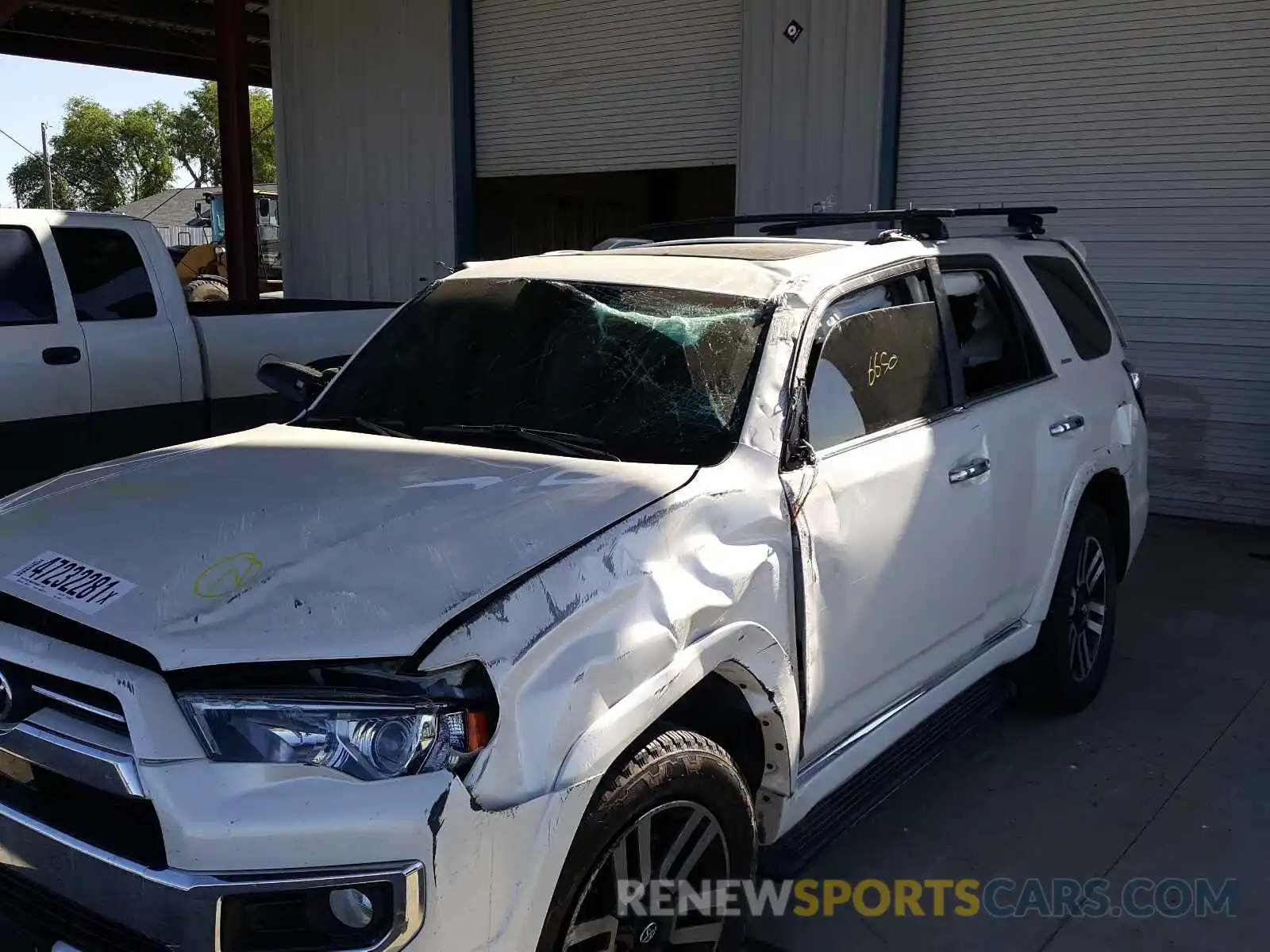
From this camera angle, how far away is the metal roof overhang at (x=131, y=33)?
15859 millimetres

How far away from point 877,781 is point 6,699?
234 cm

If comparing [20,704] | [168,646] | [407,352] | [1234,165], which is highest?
[1234,165]

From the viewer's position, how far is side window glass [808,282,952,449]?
3.37 m

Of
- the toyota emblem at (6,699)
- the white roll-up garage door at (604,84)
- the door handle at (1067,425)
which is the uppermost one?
the white roll-up garage door at (604,84)

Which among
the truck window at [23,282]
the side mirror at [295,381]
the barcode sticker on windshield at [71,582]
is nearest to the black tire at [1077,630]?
the side mirror at [295,381]

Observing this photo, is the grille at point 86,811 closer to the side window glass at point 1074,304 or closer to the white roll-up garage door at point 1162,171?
the side window glass at point 1074,304

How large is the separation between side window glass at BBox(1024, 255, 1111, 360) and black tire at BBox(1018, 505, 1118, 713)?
0.71 meters

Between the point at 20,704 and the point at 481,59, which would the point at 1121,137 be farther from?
the point at 20,704

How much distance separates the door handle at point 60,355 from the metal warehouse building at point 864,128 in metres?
1.99

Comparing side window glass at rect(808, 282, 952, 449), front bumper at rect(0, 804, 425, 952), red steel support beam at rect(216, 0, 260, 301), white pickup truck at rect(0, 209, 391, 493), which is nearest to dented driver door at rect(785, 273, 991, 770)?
side window glass at rect(808, 282, 952, 449)

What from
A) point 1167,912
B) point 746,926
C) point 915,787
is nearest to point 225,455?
point 746,926

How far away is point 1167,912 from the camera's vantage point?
11.3 feet

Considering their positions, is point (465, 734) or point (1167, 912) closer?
point (465, 734)

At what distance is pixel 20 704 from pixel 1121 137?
26.1 feet
